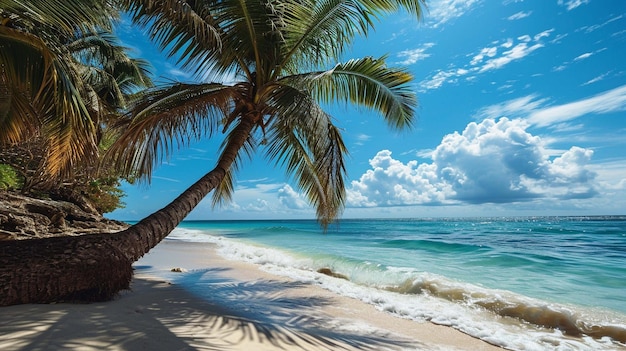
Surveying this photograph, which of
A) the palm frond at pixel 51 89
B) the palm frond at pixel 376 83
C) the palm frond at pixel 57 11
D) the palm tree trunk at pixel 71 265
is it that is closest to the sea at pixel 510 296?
the palm frond at pixel 376 83

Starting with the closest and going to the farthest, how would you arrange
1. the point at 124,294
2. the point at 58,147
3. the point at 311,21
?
1. the point at 124,294
2. the point at 58,147
3. the point at 311,21

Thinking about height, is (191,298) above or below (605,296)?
above

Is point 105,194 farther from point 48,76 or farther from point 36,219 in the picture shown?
point 48,76

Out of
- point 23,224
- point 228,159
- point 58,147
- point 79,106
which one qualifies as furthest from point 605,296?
point 23,224

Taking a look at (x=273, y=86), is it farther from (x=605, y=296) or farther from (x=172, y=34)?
(x=605, y=296)

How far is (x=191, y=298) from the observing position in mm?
4406

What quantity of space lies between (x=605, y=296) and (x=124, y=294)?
27.0ft

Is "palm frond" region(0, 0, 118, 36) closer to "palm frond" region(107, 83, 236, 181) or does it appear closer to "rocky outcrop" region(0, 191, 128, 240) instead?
Answer: "palm frond" region(107, 83, 236, 181)

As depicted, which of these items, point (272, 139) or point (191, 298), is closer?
point (191, 298)

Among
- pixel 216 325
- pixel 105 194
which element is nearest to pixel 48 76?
pixel 216 325

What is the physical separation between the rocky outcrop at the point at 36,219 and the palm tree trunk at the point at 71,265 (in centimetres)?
528

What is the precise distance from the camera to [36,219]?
31.6ft

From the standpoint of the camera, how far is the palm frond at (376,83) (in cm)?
586

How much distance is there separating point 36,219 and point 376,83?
416 inches
